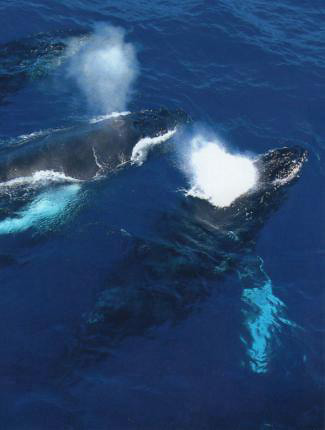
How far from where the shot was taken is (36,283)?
29047 millimetres

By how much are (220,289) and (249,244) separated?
4.20 meters

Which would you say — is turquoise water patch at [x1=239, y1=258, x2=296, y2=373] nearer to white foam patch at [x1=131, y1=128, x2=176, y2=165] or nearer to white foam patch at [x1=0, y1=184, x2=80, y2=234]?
white foam patch at [x1=131, y1=128, x2=176, y2=165]

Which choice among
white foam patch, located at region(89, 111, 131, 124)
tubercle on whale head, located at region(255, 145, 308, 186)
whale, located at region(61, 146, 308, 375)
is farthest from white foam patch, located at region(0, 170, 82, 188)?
tubercle on whale head, located at region(255, 145, 308, 186)

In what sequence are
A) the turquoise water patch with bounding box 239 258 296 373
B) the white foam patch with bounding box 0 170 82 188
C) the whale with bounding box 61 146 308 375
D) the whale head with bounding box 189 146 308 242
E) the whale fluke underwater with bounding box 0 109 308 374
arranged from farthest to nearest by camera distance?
the white foam patch with bounding box 0 170 82 188 → the whale head with bounding box 189 146 308 242 → the whale fluke underwater with bounding box 0 109 308 374 → the turquoise water patch with bounding box 239 258 296 373 → the whale with bounding box 61 146 308 375

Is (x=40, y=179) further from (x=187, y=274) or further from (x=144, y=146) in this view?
(x=187, y=274)

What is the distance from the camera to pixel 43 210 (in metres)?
33.1

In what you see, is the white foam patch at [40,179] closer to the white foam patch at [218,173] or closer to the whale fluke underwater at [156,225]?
the whale fluke underwater at [156,225]

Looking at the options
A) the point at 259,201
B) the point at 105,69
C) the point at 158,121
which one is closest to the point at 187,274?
the point at 259,201

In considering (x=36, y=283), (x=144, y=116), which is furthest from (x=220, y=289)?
(x=144, y=116)

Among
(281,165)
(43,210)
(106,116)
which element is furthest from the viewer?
(106,116)

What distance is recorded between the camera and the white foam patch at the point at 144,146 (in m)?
37.7

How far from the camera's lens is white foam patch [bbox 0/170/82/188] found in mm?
33812

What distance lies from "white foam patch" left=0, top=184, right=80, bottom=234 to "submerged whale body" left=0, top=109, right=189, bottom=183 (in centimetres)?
164

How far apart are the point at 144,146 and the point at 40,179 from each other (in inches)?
336
